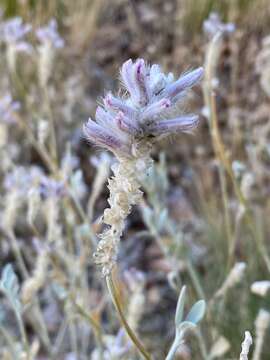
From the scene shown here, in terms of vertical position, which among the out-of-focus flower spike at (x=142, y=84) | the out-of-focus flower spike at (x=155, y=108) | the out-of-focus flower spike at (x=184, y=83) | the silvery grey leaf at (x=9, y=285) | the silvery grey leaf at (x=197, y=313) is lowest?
the silvery grey leaf at (x=197, y=313)

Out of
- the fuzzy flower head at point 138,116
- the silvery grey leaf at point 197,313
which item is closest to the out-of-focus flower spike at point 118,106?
the fuzzy flower head at point 138,116

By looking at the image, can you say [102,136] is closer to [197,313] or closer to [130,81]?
[130,81]

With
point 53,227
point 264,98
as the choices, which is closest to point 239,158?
point 264,98

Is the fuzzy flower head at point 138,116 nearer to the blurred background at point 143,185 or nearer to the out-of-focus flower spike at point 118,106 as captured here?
the out-of-focus flower spike at point 118,106

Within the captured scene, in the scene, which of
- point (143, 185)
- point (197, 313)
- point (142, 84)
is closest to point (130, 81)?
point (142, 84)

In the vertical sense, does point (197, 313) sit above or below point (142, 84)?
below

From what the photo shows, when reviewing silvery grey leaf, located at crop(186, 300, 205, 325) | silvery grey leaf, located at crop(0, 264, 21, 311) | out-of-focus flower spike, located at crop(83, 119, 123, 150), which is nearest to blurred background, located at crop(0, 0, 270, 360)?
silvery grey leaf, located at crop(0, 264, 21, 311)
